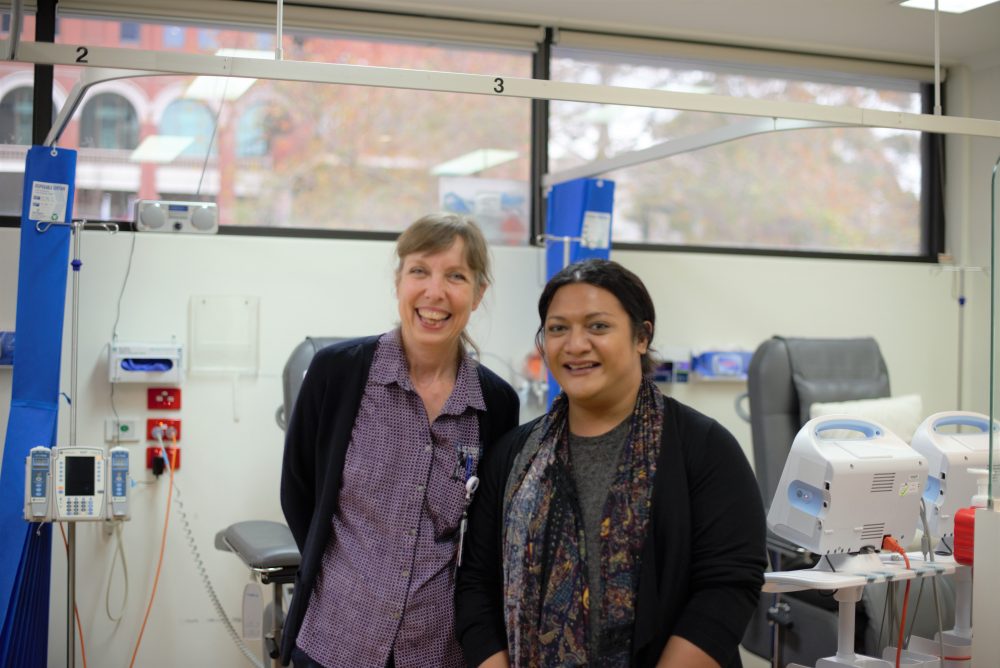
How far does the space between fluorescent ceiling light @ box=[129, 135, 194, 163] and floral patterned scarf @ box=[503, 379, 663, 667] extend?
8.77ft

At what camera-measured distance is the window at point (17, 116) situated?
3875mm

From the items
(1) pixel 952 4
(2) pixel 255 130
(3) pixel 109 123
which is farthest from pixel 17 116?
(1) pixel 952 4

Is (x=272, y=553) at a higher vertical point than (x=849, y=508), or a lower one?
lower

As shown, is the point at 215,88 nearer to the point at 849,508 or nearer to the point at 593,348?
the point at 593,348

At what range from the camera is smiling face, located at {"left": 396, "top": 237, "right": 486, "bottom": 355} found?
1.90 metres

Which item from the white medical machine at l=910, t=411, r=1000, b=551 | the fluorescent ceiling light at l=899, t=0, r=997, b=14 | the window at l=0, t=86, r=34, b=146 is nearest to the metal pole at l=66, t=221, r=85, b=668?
the window at l=0, t=86, r=34, b=146

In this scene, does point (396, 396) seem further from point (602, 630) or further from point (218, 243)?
point (218, 243)

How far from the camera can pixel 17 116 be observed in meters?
3.88

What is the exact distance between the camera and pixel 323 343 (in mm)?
3420

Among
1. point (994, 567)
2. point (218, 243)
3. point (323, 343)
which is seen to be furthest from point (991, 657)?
point (218, 243)

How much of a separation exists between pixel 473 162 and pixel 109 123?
146 centimetres

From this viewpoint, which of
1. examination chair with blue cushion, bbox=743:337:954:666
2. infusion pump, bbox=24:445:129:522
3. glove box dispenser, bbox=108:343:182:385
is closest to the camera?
infusion pump, bbox=24:445:129:522

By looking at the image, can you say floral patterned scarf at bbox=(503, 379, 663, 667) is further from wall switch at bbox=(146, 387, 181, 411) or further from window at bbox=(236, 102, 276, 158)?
window at bbox=(236, 102, 276, 158)

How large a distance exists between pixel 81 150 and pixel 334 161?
3.18 feet
